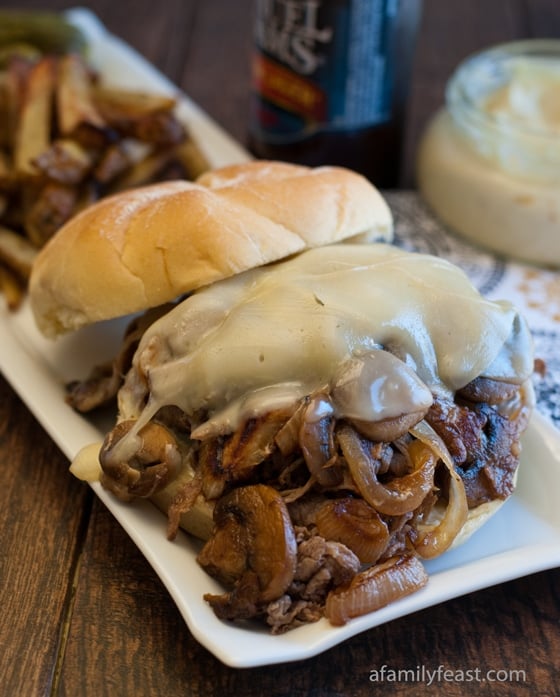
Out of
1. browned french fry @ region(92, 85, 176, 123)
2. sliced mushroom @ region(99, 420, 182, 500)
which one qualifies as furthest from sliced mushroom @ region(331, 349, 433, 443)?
browned french fry @ region(92, 85, 176, 123)

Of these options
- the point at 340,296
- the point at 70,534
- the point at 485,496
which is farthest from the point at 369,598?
the point at 70,534

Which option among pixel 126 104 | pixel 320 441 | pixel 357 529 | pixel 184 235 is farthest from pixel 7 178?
pixel 357 529

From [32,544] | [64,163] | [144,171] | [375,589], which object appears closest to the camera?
[375,589]

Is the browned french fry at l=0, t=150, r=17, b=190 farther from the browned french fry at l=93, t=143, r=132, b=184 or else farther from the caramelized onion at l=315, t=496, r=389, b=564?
the caramelized onion at l=315, t=496, r=389, b=564

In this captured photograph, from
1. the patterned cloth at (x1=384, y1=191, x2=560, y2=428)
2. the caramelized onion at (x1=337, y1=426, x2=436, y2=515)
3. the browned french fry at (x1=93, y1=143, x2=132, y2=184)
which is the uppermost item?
the caramelized onion at (x1=337, y1=426, x2=436, y2=515)

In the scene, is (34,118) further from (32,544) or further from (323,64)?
(32,544)

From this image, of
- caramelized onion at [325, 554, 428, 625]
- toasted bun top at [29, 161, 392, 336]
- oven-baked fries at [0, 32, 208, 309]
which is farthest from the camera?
oven-baked fries at [0, 32, 208, 309]
